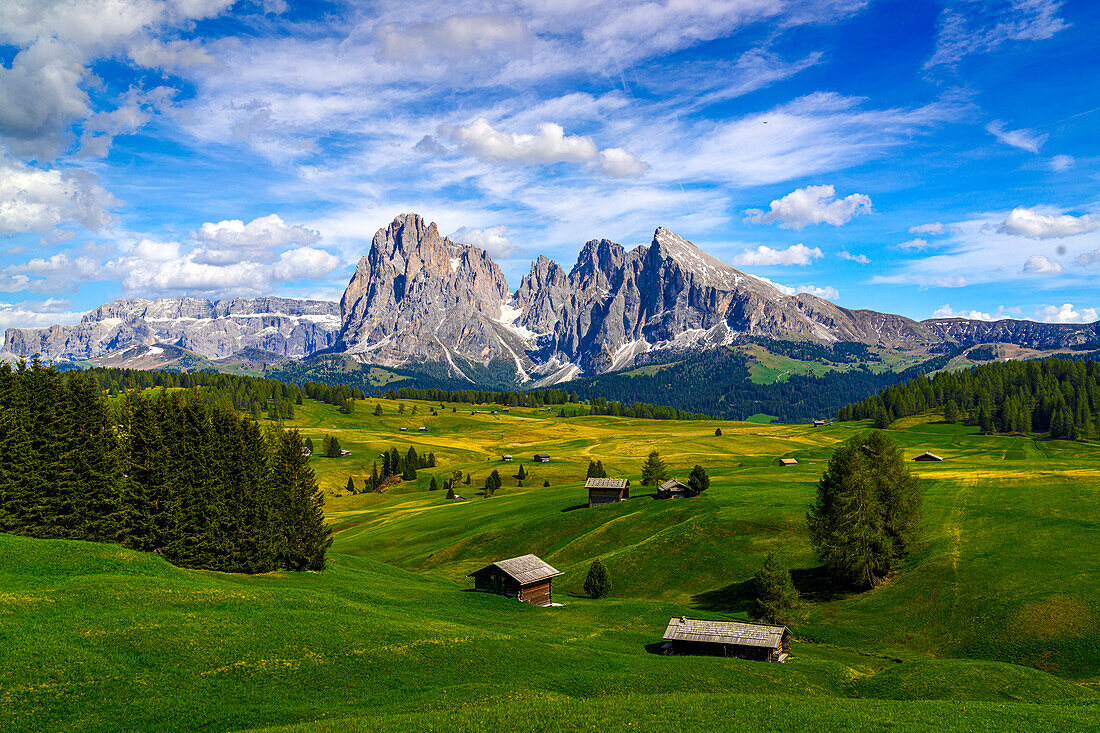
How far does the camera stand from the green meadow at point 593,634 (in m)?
27.2

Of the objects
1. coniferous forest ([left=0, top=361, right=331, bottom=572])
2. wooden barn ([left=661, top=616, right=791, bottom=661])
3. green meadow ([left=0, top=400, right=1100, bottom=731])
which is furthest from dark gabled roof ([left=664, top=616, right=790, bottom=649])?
coniferous forest ([left=0, top=361, right=331, bottom=572])

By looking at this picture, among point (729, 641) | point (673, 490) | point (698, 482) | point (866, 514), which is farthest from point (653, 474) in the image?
point (729, 641)

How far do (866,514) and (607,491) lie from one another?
150 feet

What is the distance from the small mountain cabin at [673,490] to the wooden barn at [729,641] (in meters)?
49.1

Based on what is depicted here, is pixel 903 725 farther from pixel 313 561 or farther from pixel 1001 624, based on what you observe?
pixel 313 561

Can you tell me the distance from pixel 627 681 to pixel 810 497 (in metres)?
62.9

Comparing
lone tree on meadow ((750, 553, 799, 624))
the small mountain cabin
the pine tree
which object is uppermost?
the pine tree

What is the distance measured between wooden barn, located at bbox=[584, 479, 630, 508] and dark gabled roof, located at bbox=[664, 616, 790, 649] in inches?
2073

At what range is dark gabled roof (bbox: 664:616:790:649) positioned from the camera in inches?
1810

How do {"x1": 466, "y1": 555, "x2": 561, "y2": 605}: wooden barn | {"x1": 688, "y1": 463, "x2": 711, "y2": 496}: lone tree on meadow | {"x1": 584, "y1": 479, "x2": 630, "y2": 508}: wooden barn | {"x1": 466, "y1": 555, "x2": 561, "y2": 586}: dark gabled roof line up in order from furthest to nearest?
{"x1": 584, "y1": 479, "x2": 630, "y2": 508}: wooden barn → {"x1": 688, "y1": 463, "x2": 711, "y2": 496}: lone tree on meadow → {"x1": 466, "y1": 555, "x2": 561, "y2": 605}: wooden barn → {"x1": 466, "y1": 555, "x2": 561, "y2": 586}: dark gabled roof

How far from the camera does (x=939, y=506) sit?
80938mm

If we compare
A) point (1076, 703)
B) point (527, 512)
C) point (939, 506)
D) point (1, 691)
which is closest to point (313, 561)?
point (1, 691)

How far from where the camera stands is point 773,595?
55938 mm

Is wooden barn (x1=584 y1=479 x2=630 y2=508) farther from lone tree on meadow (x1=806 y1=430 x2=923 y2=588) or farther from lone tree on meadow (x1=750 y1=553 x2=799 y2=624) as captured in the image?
lone tree on meadow (x1=750 y1=553 x2=799 y2=624)
